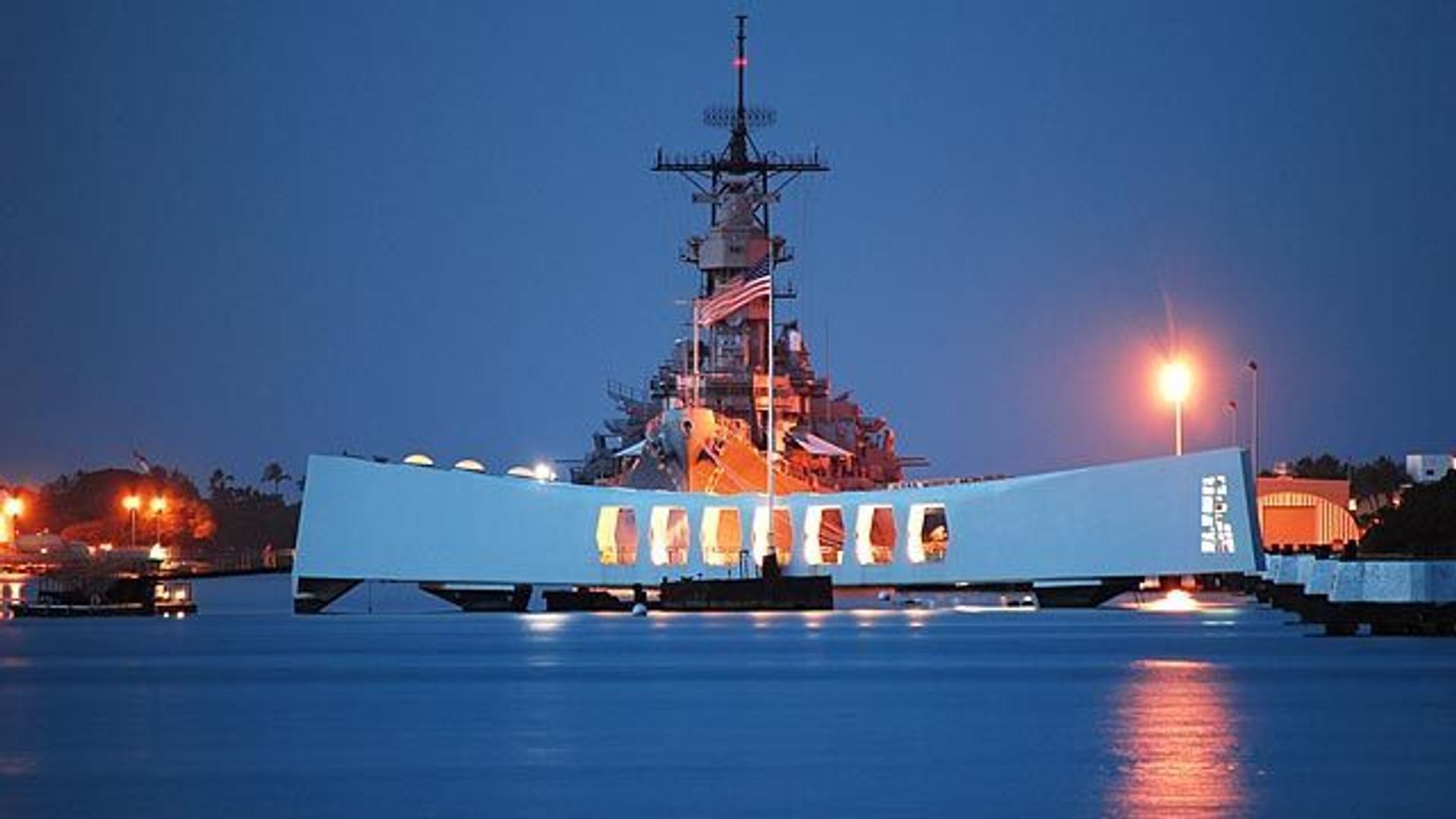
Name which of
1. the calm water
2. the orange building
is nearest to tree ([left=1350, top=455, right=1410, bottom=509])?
the orange building

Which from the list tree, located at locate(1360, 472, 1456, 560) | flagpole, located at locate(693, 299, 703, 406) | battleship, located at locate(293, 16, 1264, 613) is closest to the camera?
tree, located at locate(1360, 472, 1456, 560)

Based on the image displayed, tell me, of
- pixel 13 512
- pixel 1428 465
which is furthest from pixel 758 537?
pixel 13 512

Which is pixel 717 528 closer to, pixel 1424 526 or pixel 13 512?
pixel 1424 526

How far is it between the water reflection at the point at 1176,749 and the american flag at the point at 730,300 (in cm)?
4793

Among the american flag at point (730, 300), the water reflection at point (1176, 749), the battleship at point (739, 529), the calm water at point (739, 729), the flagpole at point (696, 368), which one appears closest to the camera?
the water reflection at point (1176, 749)

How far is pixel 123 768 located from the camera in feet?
77.5

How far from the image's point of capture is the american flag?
277 ft

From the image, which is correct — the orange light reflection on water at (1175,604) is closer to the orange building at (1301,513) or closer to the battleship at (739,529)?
the battleship at (739,529)

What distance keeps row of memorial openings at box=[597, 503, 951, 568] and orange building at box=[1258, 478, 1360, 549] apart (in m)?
29.0

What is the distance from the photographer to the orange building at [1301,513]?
108 m

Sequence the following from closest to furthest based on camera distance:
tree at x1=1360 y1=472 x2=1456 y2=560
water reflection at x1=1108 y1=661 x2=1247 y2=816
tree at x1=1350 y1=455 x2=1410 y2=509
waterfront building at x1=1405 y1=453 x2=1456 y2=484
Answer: water reflection at x1=1108 y1=661 x2=1247 y2=816
tree at x1=1360 y1=472 x2=1456 y2=560
waterfront building at x1=1405 y1=453 x2=1456 y2=484
tree at x1=1350 y1=455 x2=1410 y2=509

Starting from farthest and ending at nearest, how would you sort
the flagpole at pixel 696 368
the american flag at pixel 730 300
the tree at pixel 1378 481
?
the tree at pixel 1378 481
the american flag at pixel 730 300
the flagpole at pixel 696 368

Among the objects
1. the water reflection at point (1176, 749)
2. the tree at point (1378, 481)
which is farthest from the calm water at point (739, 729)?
the tree at point (1378, 481)

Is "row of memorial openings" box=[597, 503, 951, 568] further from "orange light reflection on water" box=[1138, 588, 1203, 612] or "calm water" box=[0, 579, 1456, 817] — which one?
"calm water" box=[0, 579, 1456, 817]
